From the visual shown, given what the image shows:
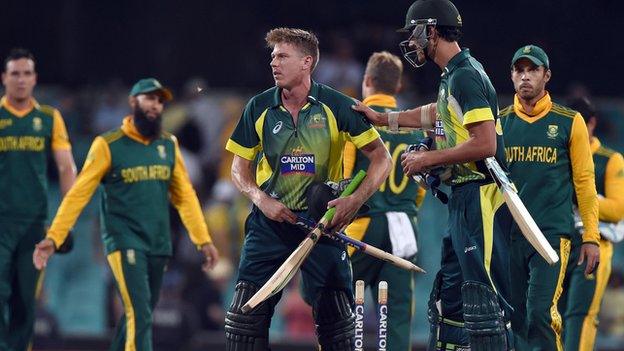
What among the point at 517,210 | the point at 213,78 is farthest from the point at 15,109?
the point at 213,78

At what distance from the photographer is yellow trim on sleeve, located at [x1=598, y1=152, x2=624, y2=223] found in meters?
9.61

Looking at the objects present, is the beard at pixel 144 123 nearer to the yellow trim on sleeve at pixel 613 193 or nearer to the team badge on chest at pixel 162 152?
the team badge on chest at pixel 162 152

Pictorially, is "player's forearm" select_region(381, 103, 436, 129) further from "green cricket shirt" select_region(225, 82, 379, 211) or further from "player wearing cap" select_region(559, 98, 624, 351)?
"player wearing cap" select_region(559, 98, 624, 351)

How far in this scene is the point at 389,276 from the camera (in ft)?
30.5

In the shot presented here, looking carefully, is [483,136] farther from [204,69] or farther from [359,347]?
[204,69]

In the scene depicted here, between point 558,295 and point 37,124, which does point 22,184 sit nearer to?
point 37,124

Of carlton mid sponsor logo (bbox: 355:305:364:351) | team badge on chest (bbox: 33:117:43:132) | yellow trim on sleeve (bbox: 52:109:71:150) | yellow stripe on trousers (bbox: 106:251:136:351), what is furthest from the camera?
yellow trim on sleeve (bbox: 52:109:71:150)

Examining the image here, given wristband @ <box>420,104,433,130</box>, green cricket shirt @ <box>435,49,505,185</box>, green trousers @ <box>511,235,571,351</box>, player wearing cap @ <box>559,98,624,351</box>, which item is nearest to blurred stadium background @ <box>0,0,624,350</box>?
player wearing cap @ <box>559,98,624,351</box>

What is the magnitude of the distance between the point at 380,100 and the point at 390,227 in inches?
36.5

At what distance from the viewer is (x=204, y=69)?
15.8 m

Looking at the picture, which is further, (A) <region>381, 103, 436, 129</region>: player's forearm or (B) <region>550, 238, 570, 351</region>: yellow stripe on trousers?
(B) <region>550, 238, 570, 351</region>: yellow stripe on trousers

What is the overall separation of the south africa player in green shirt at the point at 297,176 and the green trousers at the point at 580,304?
237 cm

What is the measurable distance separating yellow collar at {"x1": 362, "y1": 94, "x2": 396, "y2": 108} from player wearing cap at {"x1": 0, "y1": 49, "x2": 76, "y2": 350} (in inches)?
103

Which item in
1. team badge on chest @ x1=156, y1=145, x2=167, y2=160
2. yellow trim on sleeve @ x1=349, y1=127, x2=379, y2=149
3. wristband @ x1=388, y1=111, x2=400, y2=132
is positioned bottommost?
yellow trim on sleeve @ x1=349, y1=127, x2=379, y2=149
